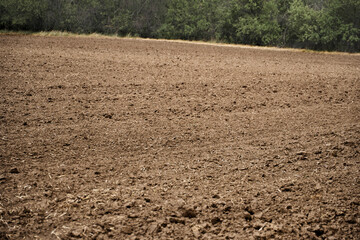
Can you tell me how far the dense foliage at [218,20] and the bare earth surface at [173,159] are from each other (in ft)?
53.1

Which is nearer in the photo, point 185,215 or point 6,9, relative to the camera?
point 185,215

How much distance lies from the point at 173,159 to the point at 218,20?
914 inches

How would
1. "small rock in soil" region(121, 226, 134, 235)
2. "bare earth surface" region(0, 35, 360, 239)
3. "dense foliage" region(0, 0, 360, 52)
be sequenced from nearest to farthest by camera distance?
1. "small rock in soil" region(121, 226, 134, 235)
2. "bare earth surface" region(0, 35, 360, 239)
3. "dense foliage" region(0, 0, 360, 52)

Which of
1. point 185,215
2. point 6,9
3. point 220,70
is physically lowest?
point 185,215

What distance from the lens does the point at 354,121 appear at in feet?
17.1

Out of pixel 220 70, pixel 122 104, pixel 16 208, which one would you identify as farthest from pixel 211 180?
pixel 220 70

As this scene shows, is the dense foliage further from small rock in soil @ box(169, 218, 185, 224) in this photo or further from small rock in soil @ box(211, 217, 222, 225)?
small rock in soil @ box(211, 217, 222, 225)

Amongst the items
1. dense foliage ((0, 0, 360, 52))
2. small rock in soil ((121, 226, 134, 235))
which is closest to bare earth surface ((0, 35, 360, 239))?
small rock in soil ((121, 226, 134, 235))

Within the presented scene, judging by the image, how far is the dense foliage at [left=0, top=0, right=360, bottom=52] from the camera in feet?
69.2

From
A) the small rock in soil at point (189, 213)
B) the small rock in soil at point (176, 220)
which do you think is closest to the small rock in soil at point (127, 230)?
the small rock in soil at point (176, 220)

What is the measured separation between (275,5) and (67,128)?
77.0 feet

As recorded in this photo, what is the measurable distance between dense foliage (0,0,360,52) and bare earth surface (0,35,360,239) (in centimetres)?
1618

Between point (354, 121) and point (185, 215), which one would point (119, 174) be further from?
point (354, 121)

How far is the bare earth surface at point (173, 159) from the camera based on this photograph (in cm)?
265
